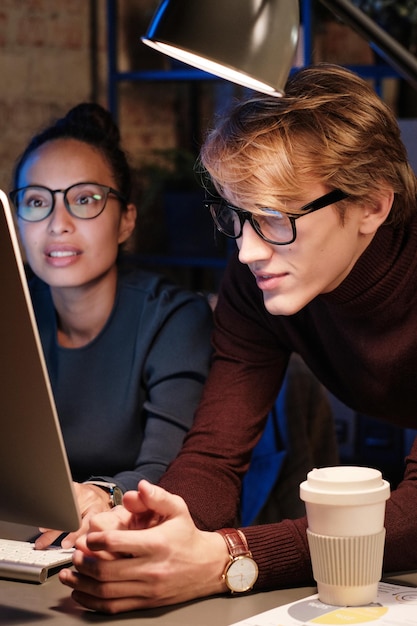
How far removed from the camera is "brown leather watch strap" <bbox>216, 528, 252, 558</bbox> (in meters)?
1.27

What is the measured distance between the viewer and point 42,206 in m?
1.94

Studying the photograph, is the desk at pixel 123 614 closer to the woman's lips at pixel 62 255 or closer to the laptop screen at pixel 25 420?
the laptop screen at pixel 25 420

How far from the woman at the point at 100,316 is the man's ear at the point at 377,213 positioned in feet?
1.56

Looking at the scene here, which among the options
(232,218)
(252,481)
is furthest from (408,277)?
(252,481)

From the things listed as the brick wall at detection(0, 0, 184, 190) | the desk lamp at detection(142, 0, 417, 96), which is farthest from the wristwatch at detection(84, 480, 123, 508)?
the brick wall at detection(0, 0, 184, 190)

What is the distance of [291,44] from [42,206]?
80cm

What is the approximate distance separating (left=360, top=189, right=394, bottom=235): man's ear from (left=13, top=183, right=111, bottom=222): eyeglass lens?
2.05 ft

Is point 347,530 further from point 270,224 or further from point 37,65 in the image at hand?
point 37,65

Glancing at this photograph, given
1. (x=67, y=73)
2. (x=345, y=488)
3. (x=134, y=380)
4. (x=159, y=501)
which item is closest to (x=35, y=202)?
(x=134, y=380)

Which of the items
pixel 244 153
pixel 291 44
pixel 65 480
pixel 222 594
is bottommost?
pixel 222 594

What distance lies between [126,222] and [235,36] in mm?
852

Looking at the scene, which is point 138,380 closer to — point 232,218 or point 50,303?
point 50,303

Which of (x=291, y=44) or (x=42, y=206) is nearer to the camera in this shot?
(x=291, y=44)

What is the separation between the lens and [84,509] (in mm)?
1487
